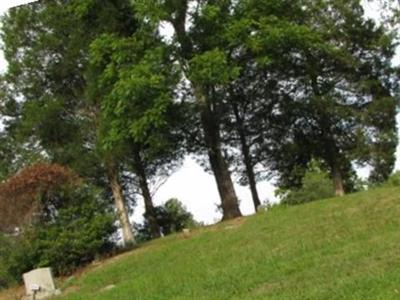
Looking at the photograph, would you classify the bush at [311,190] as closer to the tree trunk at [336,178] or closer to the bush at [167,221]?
the tree trunk at [336,178]

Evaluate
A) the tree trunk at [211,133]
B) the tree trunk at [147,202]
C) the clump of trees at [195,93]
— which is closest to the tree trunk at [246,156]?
the clump of trees at [195,93]

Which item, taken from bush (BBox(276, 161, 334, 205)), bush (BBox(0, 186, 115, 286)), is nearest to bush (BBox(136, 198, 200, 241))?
bush (BBox(276, 161, 334, 205))

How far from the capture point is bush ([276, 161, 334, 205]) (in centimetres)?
2414

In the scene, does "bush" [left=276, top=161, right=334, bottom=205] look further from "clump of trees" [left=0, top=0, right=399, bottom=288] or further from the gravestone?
the gravestone

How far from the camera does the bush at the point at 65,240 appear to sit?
52.7 ft

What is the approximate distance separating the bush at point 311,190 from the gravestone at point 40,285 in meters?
10.6

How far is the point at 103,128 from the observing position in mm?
22219

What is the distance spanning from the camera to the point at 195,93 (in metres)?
21.8

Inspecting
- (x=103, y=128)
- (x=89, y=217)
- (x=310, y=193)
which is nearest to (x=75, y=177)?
(x=89, y=217)

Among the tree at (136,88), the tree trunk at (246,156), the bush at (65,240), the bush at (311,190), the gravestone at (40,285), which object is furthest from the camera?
the tree trunk at (246,156)

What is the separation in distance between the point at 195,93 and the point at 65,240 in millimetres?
7243

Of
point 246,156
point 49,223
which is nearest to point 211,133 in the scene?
point 246,156

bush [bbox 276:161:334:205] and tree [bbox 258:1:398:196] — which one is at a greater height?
tree [bbox 258:1:398:196]

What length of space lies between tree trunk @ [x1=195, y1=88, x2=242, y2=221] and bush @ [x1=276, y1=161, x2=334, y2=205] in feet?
10.3
